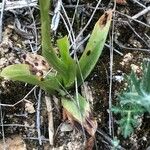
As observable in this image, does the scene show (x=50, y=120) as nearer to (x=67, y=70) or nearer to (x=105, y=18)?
(x=67, y=70)

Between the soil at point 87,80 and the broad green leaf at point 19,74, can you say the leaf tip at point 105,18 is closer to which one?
the soil at point 87,80

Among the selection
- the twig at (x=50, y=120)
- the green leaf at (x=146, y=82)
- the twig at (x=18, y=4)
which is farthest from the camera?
the twig at (x=18, y=4)

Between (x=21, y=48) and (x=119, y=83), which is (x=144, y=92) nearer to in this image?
(x=119, y=83)

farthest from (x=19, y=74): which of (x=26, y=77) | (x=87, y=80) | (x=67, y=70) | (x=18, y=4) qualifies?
(x=18, y=4)

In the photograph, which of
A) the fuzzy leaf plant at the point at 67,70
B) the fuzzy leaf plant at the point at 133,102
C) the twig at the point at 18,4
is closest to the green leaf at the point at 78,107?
the fuzzy leaf plant at the point at 67,70

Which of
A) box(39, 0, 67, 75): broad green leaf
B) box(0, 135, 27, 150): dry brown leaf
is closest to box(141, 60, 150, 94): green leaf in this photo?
box(39, 0, 67, 75): broad green leaf

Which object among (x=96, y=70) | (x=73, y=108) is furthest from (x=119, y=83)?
(x=73, y=108)
